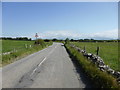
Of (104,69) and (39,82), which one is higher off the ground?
(104,69)

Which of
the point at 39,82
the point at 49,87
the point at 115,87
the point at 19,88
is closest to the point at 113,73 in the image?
the point at 115,87

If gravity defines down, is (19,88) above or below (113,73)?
below

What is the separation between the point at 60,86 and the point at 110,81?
227 centimetres

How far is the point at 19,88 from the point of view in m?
7.10

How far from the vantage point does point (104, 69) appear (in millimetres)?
8617

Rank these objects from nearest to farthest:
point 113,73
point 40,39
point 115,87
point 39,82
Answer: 1. point 115,87
2. point 113,73
3. point 39,82
4. point 40,39

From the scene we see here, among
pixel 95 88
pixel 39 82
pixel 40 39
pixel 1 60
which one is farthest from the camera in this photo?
pixel 40 39

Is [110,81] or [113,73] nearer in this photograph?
[110,81]

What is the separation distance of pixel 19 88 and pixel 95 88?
3.39 metres

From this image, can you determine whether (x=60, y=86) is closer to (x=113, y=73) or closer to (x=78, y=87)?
(x=78, y=87)

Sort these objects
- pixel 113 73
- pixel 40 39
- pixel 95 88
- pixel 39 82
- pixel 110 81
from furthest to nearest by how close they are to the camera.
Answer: pixel 40 39 < pixel 39 82 < pixel 113 73 < pixel 95 88 < pixel 110 81

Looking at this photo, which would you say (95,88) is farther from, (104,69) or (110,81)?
(104,69)

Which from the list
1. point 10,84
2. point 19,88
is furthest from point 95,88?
point 10,84

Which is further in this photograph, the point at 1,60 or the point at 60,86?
the point at 1,60
